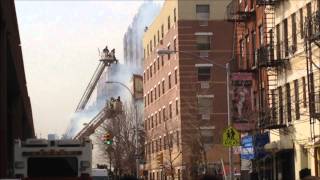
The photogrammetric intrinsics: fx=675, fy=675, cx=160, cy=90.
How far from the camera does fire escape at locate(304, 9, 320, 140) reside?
95.0 ft

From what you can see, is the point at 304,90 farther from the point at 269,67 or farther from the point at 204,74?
the point at 204,74

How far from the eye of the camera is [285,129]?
35.5 metres

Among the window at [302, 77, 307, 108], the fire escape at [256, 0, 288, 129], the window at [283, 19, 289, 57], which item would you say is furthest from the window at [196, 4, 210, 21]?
the window at [302, 77, 307, 108]

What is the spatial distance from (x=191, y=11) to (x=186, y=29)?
2.13 metres

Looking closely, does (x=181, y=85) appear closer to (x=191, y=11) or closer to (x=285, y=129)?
(x=191, y=11)

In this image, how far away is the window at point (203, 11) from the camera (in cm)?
6956

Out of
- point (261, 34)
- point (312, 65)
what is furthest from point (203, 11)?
point (312, 65)

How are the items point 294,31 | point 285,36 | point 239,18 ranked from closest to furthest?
point 294,31 → point 285,36 → point 239,18

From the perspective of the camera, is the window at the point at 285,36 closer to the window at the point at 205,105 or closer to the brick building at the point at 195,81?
the brick building at the point at 195,81

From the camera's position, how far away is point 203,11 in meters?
69.9

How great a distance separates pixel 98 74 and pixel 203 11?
7170 centimetres

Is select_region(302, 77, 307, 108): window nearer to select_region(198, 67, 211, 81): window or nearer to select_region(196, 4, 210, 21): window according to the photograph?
select_region(198, 67, 211, 81): window

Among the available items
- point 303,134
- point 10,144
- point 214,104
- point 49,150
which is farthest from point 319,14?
point 214,104

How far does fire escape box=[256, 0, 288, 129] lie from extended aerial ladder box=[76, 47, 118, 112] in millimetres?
94593
